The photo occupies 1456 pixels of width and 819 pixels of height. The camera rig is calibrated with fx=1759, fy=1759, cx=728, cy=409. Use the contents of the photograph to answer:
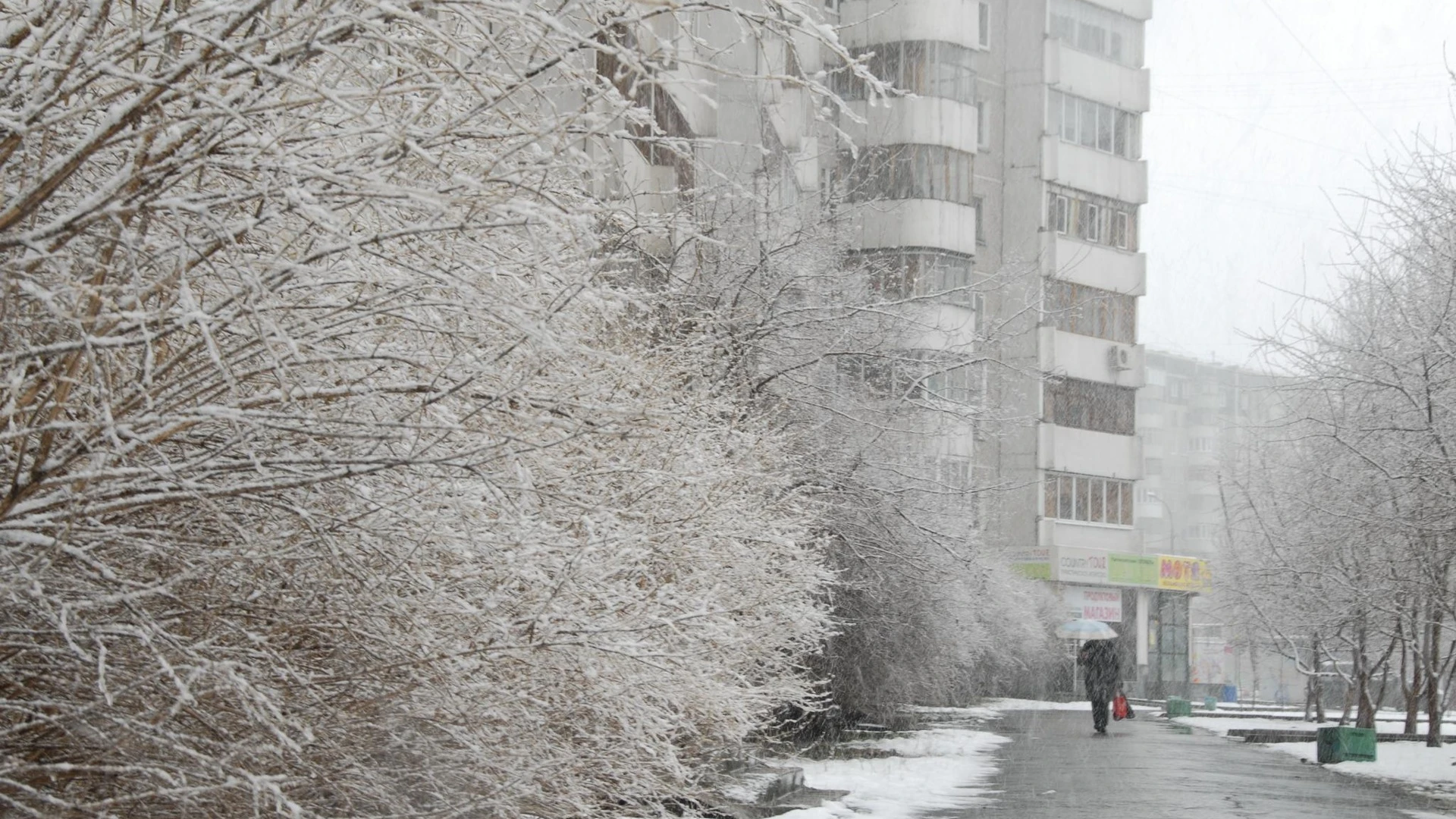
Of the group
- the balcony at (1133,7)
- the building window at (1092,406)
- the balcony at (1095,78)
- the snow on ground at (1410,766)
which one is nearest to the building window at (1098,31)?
the balcony at (1133,7)

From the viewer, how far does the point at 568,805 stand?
701 cm

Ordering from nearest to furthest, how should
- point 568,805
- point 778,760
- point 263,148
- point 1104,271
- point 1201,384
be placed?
1. point 263,148
2. point 568,805
3. point 778,760
4. point 1104,271
5. point 1201,384

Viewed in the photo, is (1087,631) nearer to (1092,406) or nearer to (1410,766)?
(1410,766)

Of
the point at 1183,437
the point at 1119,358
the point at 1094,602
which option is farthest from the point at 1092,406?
the point at 1183,437

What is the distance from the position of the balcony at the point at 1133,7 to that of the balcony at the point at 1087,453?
13457 millimetres

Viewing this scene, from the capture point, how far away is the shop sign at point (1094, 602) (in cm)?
5484

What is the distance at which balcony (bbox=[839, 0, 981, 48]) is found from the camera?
4266 centimetres

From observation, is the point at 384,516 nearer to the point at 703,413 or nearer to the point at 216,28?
the point at 216,28

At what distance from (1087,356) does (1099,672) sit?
950 inches

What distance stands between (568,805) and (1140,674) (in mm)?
54690

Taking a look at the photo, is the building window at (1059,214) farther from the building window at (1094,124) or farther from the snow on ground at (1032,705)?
the snow on ground at (1032,705)

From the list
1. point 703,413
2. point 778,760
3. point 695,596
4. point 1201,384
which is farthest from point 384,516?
point 1201,384

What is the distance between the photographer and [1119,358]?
5462 centimetres

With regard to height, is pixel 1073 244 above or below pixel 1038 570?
above
